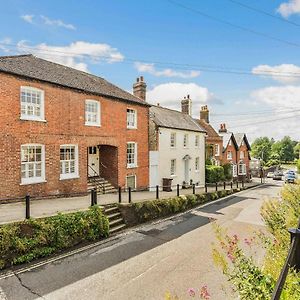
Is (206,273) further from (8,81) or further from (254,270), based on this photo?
(8,81)

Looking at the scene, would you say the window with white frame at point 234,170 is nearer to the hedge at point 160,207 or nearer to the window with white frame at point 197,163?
the window with white frame at point 197,163

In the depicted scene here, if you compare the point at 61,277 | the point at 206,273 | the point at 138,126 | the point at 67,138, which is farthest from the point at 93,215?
the point at 138,126

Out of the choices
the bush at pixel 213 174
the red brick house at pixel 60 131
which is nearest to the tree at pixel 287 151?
the bush at pixel 213 174

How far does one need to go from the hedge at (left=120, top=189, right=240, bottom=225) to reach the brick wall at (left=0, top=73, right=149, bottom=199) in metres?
4.30

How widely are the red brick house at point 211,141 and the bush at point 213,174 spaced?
7.27 feet

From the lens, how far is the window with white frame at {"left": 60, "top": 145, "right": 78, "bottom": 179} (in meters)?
15.5

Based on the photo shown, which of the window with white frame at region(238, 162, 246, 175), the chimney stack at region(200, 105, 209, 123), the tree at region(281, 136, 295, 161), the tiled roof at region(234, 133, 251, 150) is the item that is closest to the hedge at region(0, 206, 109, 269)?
the chimney stack at region(200, 105, 209, 123)

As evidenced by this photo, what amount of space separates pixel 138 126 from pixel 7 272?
14.5 meters

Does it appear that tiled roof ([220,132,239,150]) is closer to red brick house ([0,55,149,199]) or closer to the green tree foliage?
red brick house ([0,55,149,199])

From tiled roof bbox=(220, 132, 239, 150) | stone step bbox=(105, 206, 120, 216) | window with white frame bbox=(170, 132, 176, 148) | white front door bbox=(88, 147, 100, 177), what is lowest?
stone step bbox=(105, 206, 120, 216)

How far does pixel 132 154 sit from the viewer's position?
2072 cm

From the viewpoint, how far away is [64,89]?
1538 cm

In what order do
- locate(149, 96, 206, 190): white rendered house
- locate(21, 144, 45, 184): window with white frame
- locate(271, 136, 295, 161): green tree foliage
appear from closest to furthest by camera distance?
locate(21, 144, 45, 184): window with white frame
locate(149, 96, 206, 190): white rendered house
locate(271, 136, 295, 161): green tree foliage

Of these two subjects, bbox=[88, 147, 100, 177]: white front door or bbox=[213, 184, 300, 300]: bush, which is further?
bbox=[88, 147, 100, 177]: white front door
